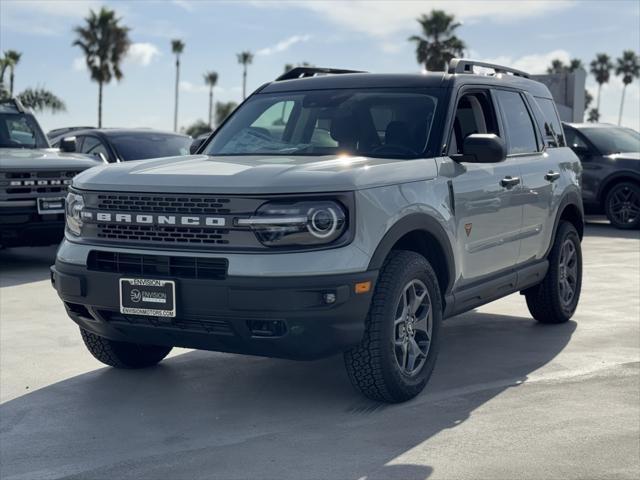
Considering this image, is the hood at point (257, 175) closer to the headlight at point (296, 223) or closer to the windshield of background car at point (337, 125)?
the headlight at point (296, 223)

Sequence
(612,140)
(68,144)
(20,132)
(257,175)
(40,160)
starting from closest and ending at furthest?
(257,175), (40,160), (68,144), (20,132), (612,140)

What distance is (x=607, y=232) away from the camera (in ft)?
51.5

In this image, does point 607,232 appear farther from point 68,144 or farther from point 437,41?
point 437,41

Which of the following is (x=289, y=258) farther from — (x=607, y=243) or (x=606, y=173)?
(x=606, y=173)

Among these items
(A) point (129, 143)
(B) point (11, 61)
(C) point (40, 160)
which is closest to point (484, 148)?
(C) point (40, 160)

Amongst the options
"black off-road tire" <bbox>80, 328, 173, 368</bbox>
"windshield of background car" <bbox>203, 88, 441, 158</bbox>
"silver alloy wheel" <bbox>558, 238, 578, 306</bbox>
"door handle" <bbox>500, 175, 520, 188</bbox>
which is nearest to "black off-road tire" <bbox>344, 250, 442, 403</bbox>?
"windshield of background car" <bbox>203, 88, 441, 158</bbox>

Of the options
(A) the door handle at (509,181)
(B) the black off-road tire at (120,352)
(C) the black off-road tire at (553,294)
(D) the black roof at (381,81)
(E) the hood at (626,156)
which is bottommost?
(B) the black off-road tire at (120,352)

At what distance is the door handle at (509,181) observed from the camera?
6438mm

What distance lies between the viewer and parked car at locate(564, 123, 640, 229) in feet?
52.3

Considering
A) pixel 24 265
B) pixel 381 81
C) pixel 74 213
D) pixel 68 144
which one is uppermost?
pixel 381 81

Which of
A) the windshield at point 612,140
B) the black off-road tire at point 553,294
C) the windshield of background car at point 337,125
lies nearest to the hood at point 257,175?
the windshield of background car at point 337,125

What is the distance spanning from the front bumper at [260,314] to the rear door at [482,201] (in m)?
1.19

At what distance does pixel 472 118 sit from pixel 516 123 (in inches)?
26.7

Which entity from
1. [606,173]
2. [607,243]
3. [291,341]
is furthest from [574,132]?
[291,341]
